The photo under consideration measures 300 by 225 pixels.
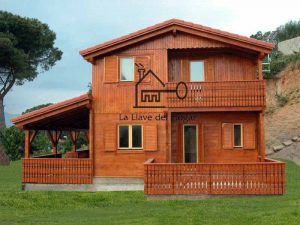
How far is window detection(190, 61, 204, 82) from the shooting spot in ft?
67.5

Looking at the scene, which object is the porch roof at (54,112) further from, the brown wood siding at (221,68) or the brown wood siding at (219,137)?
the brown wood siding at (219,137)

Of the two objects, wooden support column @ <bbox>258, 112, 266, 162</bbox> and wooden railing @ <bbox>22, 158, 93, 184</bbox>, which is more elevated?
wooden support column @ <bbox>258, 112, 266, 162</bbox>

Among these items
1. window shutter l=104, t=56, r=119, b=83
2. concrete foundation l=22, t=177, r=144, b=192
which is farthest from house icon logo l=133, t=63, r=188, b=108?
concrete foundation l=22, t=177, r=144, b=192

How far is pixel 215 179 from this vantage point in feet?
53.0

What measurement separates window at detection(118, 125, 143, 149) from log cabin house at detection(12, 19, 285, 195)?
5 centimetres

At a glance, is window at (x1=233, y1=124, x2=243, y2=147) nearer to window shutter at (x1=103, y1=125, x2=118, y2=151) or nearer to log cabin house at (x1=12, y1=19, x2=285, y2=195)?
log cabin house at (x1=12, y1=19, x2=285, y2=195)

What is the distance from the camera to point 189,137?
20469 mm

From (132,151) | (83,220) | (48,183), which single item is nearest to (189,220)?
(83,220)

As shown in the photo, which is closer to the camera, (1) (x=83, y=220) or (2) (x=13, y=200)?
(1) (x=83, y=220)

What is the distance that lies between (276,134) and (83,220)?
2789 centimetres

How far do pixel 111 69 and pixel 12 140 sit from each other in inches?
1018

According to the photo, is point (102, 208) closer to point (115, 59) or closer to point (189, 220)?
point (189, 220)

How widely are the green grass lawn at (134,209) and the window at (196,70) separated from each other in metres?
6.48

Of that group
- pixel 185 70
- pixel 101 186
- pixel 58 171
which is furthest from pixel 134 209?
pixel 185 70
